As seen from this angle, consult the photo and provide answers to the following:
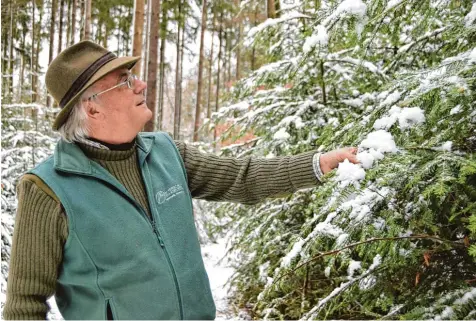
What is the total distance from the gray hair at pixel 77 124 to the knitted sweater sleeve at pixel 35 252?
0.31 metres

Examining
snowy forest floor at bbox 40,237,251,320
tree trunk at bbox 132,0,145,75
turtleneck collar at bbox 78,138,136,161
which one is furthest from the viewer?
tree trunk at bbox 132,0,145,75

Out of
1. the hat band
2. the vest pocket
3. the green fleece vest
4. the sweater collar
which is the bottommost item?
the vest pocket

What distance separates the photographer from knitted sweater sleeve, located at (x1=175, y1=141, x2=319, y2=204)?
220cm

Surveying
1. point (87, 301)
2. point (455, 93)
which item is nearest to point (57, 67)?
point (87, 301)

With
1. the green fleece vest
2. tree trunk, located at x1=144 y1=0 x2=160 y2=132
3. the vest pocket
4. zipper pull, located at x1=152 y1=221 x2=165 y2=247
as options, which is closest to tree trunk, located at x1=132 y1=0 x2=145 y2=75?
tree trunk, located at x1=144 y1=0 x2=160 y2=132

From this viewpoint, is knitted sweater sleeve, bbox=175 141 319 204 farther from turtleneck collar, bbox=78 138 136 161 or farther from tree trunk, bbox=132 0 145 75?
tree trunk, bbox=132 0 145 75

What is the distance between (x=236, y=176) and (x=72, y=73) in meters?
0.97

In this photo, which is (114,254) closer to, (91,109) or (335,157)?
(91,109)

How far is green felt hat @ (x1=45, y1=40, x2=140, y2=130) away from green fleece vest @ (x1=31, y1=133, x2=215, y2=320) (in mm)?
231

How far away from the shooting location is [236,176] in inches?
89.6

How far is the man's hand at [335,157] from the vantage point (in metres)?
2.01

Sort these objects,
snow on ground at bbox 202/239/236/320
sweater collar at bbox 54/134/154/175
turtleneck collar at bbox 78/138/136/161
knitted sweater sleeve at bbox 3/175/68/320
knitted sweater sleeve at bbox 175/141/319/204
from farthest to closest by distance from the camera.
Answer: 1. snow on ground at bbox 202/239/236/320
2. knitted sweater sleeve at bbox 175/141/319/204
3. turtleneck collar at bbox 78/138/136/161
4. sweater collar at bbox 54/134/154/175
5. knitted sweater sleeve at bbox 3/175/68/320

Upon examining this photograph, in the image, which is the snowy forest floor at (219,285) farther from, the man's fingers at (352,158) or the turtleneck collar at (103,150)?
the man's fingers at (352,158)

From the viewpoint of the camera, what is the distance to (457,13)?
282 centimetres
